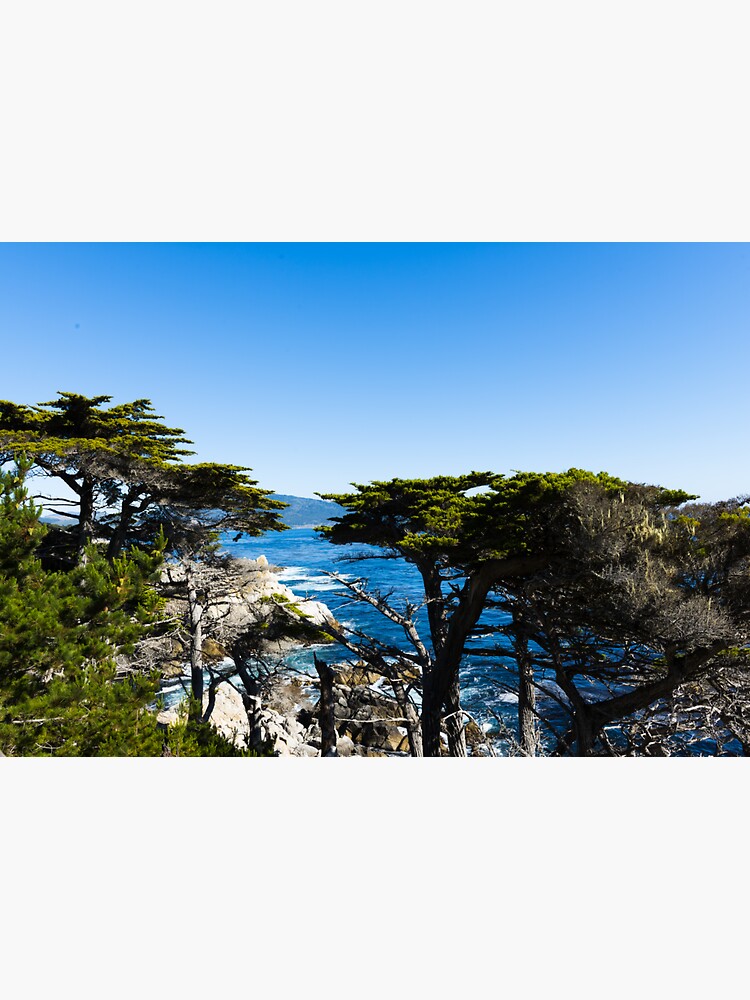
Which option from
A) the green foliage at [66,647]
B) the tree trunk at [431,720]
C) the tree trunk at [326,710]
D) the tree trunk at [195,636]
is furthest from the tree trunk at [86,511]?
the tree trunk at [431,720]

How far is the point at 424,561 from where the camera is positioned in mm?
8281

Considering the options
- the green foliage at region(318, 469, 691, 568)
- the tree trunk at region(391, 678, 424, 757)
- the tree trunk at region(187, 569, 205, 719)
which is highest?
the green foliage at region(318, 469, 691, 568)

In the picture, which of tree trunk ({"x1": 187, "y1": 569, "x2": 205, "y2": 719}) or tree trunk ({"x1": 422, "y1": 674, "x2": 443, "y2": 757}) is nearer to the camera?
tree trunk ({"x1": 422, "y1": 674, "x2": 443, "y2": 757})

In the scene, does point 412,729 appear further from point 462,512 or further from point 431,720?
point 462,512

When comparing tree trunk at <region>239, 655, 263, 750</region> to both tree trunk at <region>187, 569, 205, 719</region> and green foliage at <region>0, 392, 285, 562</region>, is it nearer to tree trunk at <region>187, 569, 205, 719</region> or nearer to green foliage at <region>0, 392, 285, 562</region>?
tree trunk at <region>187, 569, 205, 719</region>

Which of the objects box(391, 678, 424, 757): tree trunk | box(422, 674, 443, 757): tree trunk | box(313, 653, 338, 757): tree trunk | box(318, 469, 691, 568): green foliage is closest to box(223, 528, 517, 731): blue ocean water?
box(318, 469, 691, 568): green foliage

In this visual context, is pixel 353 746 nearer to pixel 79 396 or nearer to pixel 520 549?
pixel 520 549

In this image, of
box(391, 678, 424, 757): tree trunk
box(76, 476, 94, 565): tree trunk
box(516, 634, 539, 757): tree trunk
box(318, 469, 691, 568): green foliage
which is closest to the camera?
box(318, 469, 691, 568): green foliage

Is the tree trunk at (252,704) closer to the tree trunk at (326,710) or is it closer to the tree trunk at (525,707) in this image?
the tree trunk at (326,710)

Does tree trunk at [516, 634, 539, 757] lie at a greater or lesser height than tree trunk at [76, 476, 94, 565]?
lesser

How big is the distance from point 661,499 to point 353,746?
902cm

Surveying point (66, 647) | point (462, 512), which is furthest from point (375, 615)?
point (66, 647)
